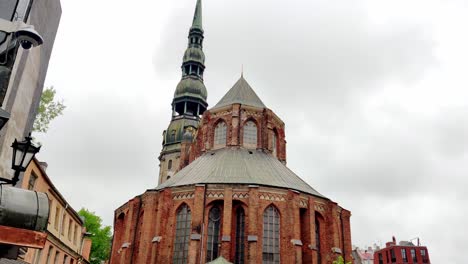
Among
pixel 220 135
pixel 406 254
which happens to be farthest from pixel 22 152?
pixel 406 254

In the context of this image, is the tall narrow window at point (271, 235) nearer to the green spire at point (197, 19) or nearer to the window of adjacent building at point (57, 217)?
the window of adjacent building at point (57, 217)

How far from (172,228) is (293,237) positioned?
8139mm

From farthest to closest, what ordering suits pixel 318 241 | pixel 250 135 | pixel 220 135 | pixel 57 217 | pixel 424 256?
pixel 424 256 < pixel 220 135 < pixel 250 135 < pixel 318 241 < pixel 57 217

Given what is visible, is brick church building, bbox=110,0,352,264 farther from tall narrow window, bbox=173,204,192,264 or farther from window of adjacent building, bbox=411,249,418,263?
window of adjacent building, bbox=411,249,418,263

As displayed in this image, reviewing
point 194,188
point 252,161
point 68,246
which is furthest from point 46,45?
point 252,161

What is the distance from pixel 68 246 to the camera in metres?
21.6

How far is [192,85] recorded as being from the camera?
174ft

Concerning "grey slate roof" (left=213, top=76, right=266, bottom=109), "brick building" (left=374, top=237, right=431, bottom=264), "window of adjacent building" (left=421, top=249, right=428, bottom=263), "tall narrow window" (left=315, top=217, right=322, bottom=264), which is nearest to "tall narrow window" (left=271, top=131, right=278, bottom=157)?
"grey slate roof" (left=213, top=76, right=266, bottom=109)

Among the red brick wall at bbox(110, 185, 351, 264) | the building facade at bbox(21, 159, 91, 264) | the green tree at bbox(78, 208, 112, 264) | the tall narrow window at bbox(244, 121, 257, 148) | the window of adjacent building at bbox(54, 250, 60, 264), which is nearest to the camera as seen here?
the building facade at bbox(21, 159, 91, 264)

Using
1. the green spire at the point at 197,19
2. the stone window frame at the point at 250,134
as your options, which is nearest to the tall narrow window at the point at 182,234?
the stone window frame at the point at 250,134

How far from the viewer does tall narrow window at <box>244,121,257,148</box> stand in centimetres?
3469

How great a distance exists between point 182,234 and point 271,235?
600cm

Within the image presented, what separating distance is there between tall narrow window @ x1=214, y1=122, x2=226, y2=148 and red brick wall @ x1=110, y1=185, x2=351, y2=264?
832cm

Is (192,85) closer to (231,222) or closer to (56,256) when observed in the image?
(231,222)
